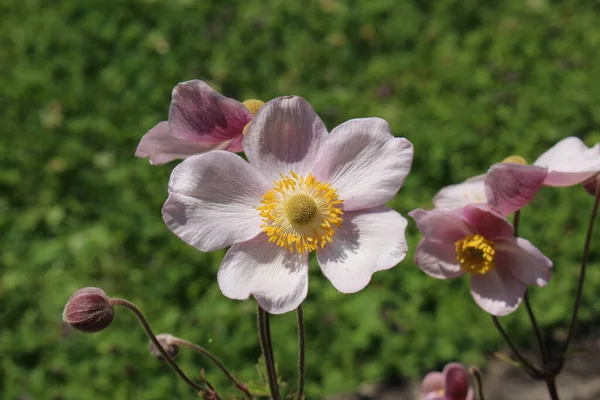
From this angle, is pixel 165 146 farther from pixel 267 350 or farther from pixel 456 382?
pixel 456 382

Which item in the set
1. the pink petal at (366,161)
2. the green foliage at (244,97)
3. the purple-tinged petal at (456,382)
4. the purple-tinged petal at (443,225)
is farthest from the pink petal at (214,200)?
the green foliage at (244,97)

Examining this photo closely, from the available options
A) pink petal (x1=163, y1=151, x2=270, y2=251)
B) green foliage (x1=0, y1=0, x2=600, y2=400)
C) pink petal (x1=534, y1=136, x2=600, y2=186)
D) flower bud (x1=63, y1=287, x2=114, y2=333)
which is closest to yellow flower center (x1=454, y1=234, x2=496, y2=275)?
pink petal (x1=534, y1=136, x2=600, y2=186)

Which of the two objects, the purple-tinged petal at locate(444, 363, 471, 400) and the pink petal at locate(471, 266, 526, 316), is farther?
the purple-tinged petal at locate(444, 363, 471, 400)

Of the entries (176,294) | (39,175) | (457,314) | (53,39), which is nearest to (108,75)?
(53,39)

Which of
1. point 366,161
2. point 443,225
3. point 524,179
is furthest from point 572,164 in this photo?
point 366,161

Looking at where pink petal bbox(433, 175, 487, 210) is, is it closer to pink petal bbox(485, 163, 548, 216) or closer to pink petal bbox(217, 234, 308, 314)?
pink petal bbox(485, 163, 548, 216)

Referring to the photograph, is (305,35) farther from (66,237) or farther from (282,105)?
(282,105)
